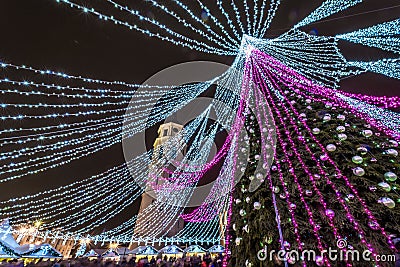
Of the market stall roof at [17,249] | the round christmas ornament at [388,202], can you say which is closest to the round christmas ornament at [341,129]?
the round christmas ornament at [388,202]

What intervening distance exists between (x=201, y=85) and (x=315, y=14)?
3.47 meters

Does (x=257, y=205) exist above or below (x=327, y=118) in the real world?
below

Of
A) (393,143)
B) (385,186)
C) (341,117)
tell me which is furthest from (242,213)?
(393,143)

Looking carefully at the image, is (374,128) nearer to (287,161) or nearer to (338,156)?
(338,156)

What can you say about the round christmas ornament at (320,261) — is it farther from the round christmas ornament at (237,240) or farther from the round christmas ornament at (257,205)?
the round christmas ornament at (237,240)

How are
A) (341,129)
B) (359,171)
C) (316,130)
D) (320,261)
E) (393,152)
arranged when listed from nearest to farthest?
(320,261) < (359,171) < (393,152) < (341,129) < (316,130)

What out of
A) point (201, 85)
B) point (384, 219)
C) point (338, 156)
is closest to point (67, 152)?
point (201, 85)

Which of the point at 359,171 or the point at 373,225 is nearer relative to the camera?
the point at 373,225

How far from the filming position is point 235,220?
357cm

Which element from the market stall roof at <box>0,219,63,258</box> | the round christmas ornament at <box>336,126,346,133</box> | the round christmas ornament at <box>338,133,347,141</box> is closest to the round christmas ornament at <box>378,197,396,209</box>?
the round christmas ornament at <box>338,133,347,141</box>

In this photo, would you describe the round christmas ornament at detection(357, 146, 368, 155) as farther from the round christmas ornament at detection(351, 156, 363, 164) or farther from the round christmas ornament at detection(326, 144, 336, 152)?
the round christmas ornament at detection(326, 144, 336, 152)

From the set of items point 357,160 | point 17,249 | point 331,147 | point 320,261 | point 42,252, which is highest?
point 331,147

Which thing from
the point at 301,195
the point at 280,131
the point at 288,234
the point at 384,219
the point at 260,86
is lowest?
the point at 384,219

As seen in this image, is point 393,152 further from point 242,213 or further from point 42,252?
point 42,252
